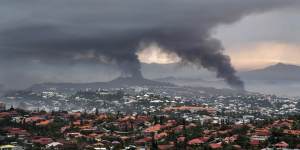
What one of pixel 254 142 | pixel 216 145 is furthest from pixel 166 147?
pixel 254 142

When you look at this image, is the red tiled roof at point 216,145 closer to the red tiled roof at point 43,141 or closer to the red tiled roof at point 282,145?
the red tiled roof at point 282,145

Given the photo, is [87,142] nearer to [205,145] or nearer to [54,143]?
[54,143]

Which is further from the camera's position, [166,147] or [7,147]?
[166,147]

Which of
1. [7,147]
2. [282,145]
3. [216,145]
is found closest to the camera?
[282,145]

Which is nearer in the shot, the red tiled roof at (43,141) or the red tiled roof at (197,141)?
the red tiled roof at (197,141)

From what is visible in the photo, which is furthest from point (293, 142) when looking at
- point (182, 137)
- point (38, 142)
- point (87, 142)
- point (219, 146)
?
point (38, 142)

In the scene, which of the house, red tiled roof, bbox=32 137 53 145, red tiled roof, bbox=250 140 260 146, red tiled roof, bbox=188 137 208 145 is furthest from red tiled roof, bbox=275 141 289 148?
the house

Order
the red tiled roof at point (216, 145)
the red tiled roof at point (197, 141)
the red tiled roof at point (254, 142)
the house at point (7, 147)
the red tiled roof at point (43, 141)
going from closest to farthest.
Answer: the red tiled roof at point (216, 145) → the red tiled roof at point (254, 142) → the house at point (7, 147) → the red tiled roof at point (197, 141) → the red tiled roof at point (43, 141)

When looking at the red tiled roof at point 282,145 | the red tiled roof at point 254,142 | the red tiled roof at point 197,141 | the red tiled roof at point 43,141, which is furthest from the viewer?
the red tiled roof at point 43,141

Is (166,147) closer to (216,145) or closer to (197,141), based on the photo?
(197,141)

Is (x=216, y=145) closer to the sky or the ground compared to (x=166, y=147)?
closer to the sky

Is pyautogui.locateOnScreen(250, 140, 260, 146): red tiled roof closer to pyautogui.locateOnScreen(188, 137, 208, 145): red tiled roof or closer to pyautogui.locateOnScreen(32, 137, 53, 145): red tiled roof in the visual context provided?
pyautogui.locateOnScreen(188, 137, 208, 145): red tiled roof

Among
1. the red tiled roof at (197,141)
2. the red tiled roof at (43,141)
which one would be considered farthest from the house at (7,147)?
the red tiled roof at (197,141)
